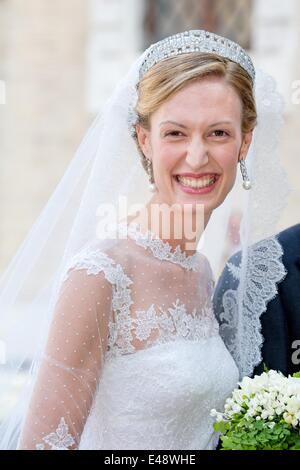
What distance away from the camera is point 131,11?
426 inches

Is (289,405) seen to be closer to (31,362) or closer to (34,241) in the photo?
(31,362)

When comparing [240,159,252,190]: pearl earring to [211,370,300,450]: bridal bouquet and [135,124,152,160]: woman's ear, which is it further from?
[211,370,300,450]: bridal bouquet

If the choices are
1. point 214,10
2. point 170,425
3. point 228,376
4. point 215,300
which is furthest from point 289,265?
→ point 214,10

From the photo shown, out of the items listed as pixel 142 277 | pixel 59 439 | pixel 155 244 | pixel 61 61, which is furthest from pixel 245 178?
pixel 61 61

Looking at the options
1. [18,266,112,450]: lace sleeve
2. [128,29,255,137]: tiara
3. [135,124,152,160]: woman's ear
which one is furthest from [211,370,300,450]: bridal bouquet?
[128,29,255,137]: tiara

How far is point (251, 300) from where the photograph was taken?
3439 millimetres

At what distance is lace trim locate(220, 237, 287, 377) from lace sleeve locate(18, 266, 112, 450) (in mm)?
698

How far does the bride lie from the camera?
2828mm

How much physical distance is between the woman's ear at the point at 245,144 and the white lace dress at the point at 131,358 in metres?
0.38

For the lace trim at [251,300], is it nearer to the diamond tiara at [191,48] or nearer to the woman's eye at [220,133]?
the woman's eye at [220,133]

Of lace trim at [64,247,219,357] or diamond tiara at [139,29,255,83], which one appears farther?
diamond tiara at [139,29,255,83]

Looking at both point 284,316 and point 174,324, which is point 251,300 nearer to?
point 284,316

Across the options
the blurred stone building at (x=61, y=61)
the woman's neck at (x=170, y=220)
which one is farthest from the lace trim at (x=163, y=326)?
the blurred stone building at (x=61, y=61)

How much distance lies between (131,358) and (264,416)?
0.50 meters
